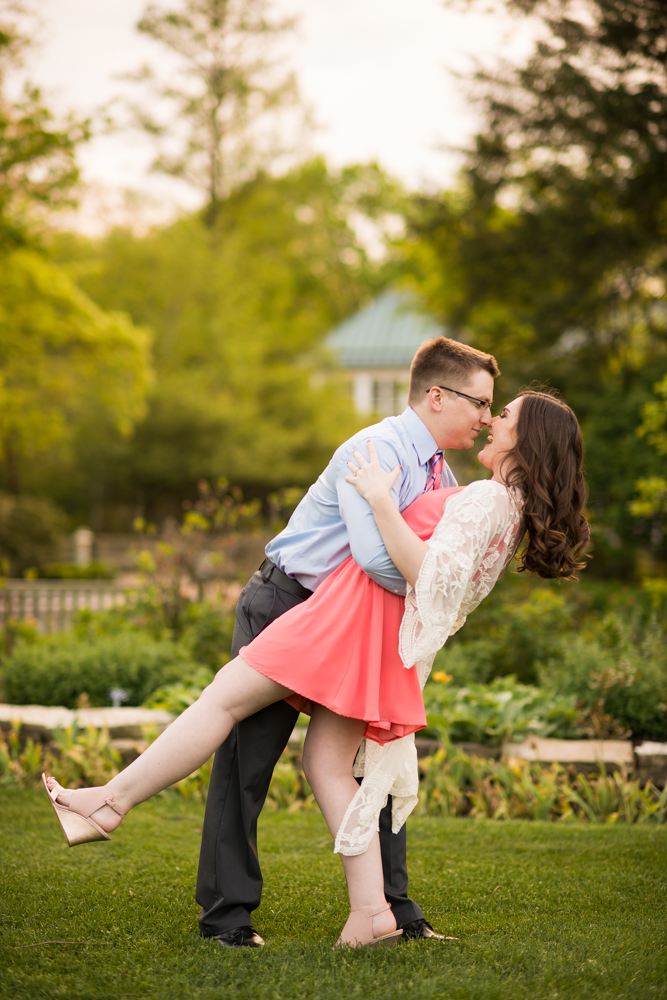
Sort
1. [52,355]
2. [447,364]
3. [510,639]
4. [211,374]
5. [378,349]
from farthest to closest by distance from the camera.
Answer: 1. [378,349]
2. [211,374]
3. [52,355]
4. [510,639]
5. [447,364]

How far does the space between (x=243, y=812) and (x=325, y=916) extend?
65cm

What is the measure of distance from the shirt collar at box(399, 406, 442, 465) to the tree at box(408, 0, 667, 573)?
319 inches

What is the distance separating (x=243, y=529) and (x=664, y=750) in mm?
4732

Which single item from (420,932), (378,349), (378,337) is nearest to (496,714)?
(420,932)

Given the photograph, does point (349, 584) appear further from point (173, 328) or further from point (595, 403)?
point (173, 328)

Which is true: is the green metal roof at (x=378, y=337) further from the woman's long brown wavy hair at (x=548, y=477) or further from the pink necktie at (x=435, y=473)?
the woman's long brown wavy hair at (x=548, y=477)

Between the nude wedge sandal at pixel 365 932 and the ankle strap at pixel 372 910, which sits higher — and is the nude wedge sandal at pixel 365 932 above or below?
below

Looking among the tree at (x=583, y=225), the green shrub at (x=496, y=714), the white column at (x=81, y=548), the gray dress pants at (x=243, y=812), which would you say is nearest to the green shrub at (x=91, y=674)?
the green shrub at (x=496, y=714)

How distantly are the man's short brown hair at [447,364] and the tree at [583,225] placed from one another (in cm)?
808

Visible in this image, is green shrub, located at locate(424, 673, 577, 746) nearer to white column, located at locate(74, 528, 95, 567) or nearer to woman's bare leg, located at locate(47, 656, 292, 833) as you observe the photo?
woman's bare leg, located at locate(47, 656, 292, 833)

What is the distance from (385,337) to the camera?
3962cm

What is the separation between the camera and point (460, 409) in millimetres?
2650

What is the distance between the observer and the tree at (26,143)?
33.8 ft

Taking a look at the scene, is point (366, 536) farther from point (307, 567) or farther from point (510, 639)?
point (510, 639)
